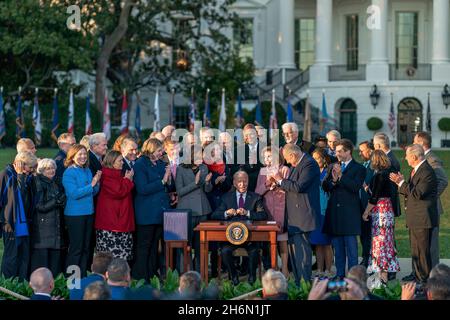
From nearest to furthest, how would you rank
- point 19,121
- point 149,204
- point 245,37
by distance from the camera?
point 149,204, point 19,121, point 245,37

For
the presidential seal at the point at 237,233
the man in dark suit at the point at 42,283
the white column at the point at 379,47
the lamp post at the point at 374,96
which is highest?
the white column at the point at 379,47

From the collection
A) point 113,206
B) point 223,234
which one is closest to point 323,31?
point 223,234

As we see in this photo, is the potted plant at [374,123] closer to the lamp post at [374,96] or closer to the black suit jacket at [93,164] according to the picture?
the lamp post at [374,96]

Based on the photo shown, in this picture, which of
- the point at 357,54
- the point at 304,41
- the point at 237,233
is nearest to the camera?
the point at 237,233

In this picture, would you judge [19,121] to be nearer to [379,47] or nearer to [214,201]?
[379,47]

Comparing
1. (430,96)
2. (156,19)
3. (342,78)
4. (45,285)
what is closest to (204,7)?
(156,19)

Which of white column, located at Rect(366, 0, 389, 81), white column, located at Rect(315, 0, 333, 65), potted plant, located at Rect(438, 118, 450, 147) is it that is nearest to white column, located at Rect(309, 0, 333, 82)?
white column, located at Rect(315, 0, 333, 65)

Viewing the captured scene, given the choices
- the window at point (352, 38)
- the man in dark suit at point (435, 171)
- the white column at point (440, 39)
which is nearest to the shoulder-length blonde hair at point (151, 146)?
the man in dark suit at point (435, 171)

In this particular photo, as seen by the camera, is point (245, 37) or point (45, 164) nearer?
point (45, 164)

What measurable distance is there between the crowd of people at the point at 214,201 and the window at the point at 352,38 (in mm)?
39245

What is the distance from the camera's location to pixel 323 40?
51.5 meters

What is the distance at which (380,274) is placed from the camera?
14.9m

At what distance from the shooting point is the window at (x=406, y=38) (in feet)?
176

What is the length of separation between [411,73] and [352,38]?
472cm
